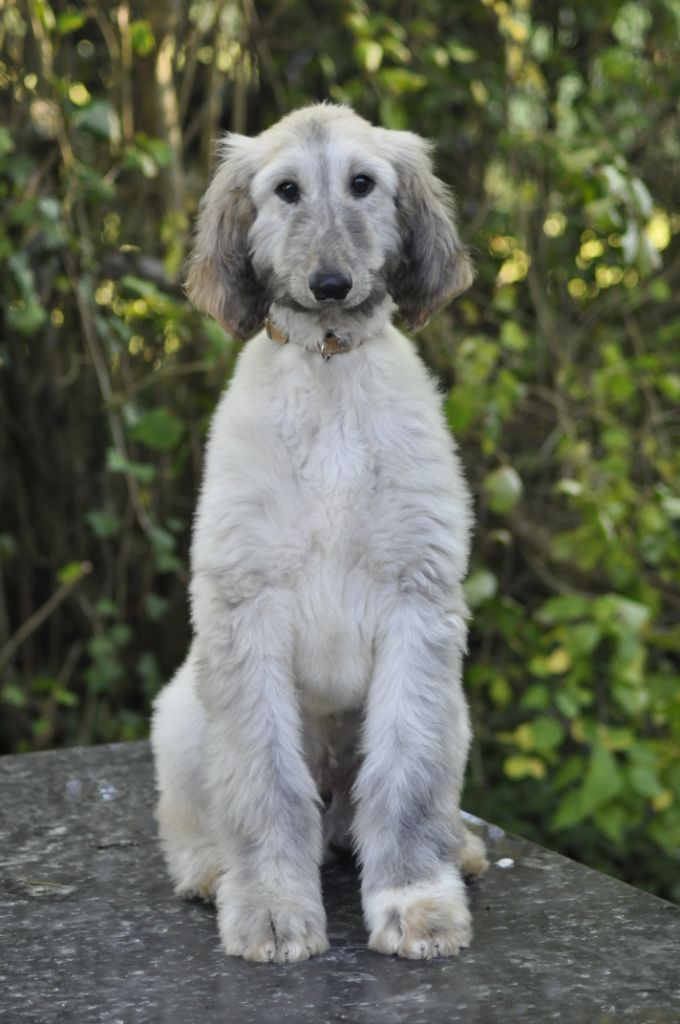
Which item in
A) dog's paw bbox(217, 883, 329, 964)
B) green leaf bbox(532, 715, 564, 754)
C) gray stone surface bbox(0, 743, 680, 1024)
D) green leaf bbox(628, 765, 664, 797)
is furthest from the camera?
green leaf bbox(532, 715, 564, 754)

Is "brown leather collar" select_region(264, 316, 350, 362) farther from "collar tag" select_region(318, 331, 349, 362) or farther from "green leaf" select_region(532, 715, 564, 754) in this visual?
"green leaf" select_region(532, 715, 564, 754)

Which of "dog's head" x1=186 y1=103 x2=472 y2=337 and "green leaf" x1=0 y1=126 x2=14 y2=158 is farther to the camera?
"green leaf" x1=0 y1=126 x2=14 y2=158

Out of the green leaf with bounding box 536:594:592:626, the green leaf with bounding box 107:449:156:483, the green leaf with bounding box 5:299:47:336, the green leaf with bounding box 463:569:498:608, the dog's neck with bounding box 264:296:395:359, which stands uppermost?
the green leaf with bounding box 5:299:47:336

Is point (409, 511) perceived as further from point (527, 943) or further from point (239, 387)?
point (527, 943)

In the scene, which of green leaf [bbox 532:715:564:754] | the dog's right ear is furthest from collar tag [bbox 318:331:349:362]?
green leaf [bbox 532:715:564:754]

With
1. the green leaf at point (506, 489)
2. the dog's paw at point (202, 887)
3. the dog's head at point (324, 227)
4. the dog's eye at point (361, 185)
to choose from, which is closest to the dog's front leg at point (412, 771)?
the dog's paw at point (202, 887)

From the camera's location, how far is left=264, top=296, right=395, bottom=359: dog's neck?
2.67 metres

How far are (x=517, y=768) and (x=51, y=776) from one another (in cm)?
145

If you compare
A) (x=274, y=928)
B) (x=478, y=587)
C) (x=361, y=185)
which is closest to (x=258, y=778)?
(x=274, y=928)

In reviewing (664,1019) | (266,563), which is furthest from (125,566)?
(664,1019)

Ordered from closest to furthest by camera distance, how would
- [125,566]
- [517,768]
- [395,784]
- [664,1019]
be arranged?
[664,1019] → [395,784] → [517,768] → [125,566]

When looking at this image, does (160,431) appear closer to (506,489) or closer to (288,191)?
(506,489)

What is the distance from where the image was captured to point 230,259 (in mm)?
2766

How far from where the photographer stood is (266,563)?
8.52 ft
